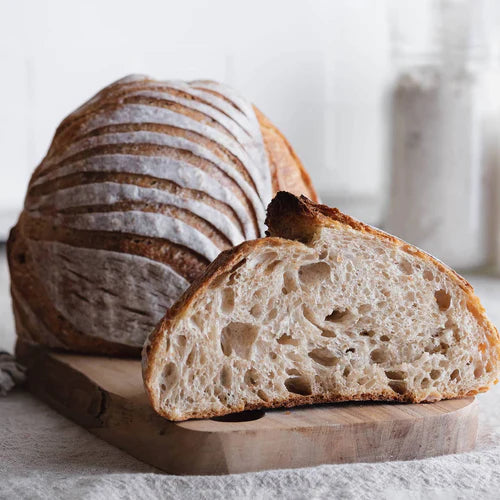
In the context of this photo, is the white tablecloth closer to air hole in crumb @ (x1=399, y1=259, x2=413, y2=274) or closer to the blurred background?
air hole in crumb @ (x1=399, y1=259, x2=413, y2=274)

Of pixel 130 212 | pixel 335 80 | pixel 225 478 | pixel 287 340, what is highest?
pixel 335 80

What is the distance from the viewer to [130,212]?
1.27 meters

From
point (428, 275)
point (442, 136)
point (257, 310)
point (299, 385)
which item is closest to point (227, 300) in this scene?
point (257, 310)

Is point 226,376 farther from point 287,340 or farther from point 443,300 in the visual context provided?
point 443,300

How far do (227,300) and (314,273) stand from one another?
12 centimetres

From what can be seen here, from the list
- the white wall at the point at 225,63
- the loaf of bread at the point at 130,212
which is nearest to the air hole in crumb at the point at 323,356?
the loaf of bread at the point at 130,212

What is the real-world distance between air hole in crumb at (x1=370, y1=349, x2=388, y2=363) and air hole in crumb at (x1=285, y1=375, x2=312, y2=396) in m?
0.09

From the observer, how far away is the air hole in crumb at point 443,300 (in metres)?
1.06

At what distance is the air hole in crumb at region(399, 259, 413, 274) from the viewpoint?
3.44 feet

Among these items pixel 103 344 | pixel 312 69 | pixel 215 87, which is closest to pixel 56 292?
pixel 103 344

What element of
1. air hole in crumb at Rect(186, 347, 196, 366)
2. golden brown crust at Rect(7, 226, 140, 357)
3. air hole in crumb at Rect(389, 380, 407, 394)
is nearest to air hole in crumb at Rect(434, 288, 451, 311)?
air hole in crumb at Rect(389, 380, 407, 394)

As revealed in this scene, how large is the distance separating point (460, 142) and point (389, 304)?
4.49 feet

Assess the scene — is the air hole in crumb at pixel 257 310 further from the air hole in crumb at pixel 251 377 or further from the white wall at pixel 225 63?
the white wall at pixel 225 63

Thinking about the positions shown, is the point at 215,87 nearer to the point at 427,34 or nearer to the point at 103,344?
the point at 103,344
